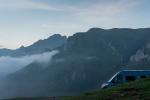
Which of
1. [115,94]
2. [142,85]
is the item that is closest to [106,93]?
[115,94]

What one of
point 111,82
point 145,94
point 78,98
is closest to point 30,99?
point 111,82

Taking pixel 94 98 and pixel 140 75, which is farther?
pixel 140 75

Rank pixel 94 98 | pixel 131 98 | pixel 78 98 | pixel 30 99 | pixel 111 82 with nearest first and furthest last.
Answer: pixel 131 98 < pixel 94 98 < pixel 78 98 < pixel 111 82 < pixel 30 99

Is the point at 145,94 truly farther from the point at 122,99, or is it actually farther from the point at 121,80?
the point at 121,80

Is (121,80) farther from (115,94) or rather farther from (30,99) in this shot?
(115,94)

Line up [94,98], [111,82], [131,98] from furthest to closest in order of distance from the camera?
1. [111,82]
2. [94,98]
3. [131,98]

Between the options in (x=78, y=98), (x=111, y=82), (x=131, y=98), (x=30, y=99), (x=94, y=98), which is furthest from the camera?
(x=30, y=99)

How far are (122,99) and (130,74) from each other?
31098mm

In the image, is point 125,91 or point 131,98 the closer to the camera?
point 131,98

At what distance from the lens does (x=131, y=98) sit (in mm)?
33094

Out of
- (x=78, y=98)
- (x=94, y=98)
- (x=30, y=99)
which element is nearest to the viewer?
(x=94, y=98)

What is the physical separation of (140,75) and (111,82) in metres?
4.22

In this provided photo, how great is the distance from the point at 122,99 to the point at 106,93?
4183 mm

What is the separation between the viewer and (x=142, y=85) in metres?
38.9
